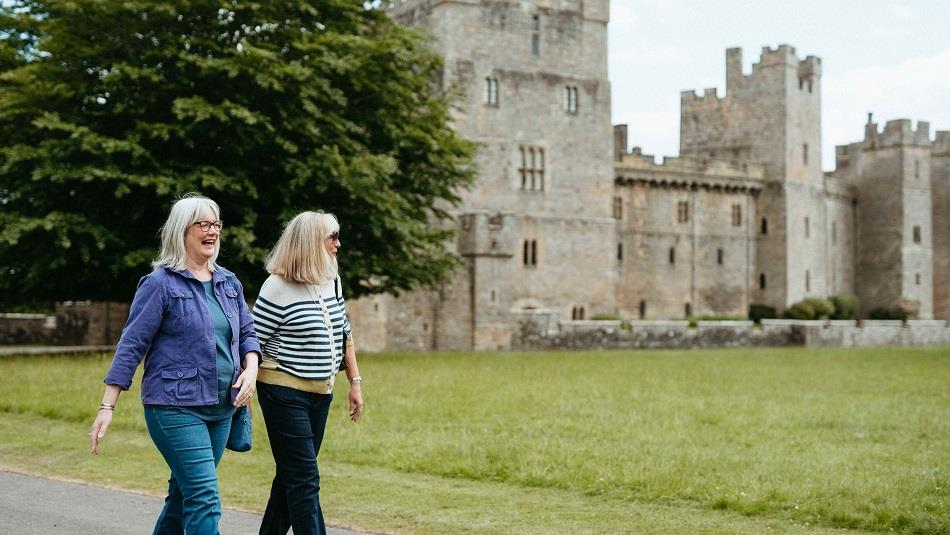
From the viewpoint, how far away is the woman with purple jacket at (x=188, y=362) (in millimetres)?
6793

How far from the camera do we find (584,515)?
402 inches

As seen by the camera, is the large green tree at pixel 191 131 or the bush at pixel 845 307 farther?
the bush at pixel 845 307

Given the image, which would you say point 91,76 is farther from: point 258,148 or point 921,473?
point 921,473

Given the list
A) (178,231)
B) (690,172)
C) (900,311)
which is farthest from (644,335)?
(178,231)

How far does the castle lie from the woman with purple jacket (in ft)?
103

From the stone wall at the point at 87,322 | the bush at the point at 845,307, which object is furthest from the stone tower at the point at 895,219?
the stone wall at the point at 87,322

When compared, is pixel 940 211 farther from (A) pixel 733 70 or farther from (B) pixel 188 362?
(B) pixel 188 362

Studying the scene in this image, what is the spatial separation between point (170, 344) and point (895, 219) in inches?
2858

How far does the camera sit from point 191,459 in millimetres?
6781

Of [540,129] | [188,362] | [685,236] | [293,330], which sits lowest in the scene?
[188,362]

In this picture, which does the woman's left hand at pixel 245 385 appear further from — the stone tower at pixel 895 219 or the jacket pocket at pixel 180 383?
the stone tower at pixel 895 219

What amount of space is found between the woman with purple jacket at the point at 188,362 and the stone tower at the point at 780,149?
60129mm

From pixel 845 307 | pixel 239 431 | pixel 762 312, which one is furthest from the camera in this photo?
pixel 845 307

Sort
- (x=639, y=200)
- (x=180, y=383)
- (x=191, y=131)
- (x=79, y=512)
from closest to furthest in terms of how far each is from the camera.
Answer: (x=180, y=383)
(x=79, y=512)
(x=191, y=131)
(x=639, y=200)
